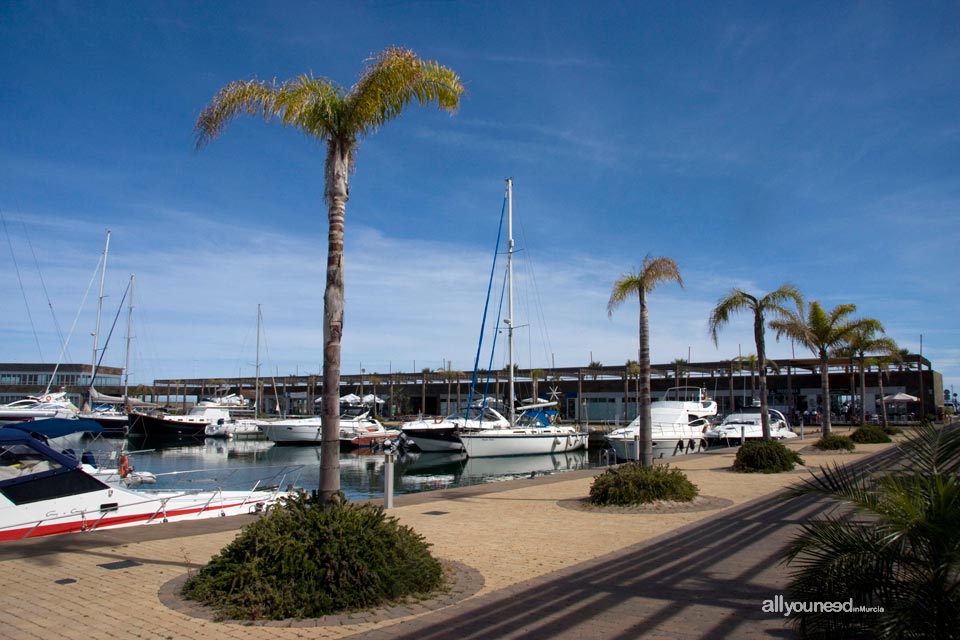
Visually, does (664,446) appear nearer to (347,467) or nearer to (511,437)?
(511,437)

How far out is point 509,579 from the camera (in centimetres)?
846

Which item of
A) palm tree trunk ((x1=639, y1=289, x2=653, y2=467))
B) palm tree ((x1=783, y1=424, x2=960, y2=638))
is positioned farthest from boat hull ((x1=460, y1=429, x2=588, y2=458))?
palm tree ((x1=783, y1=424, x2=960, y2=638))

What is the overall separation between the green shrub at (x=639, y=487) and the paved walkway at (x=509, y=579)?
0.74 meters

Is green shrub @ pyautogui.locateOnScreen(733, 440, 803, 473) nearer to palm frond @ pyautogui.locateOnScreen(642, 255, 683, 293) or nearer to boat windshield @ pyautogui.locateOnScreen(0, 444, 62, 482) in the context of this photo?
palm frond @ pyautogui.locateOnScreen(642, 255, 683, 293)

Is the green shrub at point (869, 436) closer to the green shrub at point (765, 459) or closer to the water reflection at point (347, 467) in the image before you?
the water reflection at point (347, 467)

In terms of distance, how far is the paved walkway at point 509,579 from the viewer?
21.4 ft

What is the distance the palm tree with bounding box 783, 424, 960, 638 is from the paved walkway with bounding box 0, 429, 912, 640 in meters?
0.58

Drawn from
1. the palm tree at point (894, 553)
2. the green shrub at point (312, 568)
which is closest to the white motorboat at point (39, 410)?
the green shrub at point (312, 568)

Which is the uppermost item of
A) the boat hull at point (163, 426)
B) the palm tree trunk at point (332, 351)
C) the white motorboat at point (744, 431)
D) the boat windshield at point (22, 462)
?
the palm tree trunk at point (332, 351)

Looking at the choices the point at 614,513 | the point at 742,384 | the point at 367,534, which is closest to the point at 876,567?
the point at 367,534

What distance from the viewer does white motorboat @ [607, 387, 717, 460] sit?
37.7 m

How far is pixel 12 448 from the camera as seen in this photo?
13.1 m

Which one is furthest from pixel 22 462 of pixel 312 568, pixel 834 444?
pixel 834 444

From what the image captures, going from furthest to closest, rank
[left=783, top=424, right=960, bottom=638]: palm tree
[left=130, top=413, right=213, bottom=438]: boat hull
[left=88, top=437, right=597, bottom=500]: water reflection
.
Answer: [left=130, top=413, right=213, bottom=438]: boat hull < [left=88, top=437, right=597, bottom=500]: water reflection < [left=783, top=424, right=960, bottom=638]: palm tree
